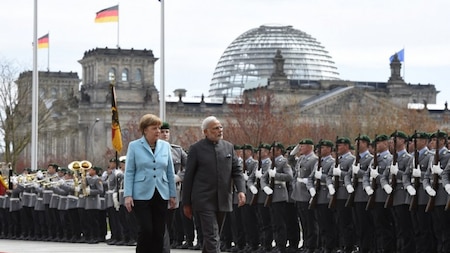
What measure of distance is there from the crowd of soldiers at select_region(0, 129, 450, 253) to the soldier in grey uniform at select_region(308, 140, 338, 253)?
0.7 inches

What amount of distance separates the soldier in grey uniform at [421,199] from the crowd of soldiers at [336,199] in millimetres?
15

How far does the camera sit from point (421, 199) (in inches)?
830

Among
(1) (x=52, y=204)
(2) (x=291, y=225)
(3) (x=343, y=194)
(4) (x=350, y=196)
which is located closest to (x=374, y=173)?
(4) (x=350, y=196)

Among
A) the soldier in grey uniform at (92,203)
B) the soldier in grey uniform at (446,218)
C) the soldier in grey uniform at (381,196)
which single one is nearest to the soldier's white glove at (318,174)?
the soldier in grey uniform at (381,196)

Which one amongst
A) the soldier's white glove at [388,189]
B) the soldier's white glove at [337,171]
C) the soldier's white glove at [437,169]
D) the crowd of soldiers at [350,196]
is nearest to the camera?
the soldier's white glove at [437,169]

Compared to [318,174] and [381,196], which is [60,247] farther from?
[381,196]

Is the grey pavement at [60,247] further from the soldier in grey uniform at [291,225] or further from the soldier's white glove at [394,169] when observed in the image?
the soldier's white glove at [394,169]

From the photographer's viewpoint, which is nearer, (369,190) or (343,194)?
(369,190)

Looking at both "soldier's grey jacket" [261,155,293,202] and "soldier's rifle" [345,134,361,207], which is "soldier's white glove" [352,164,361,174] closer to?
"soldier's rifle" [345,134,361,207]

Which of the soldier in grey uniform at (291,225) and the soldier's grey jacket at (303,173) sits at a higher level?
the soldier's grey jacket at (303,173)

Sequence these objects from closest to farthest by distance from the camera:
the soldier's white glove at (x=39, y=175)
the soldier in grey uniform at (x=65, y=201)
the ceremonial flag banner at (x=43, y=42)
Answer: the soldier in grey uniform at (x=65, y=201) < the soldier's white glove at (x=39, y=175) < the ceremonial flag banner at (x=43, y=42)

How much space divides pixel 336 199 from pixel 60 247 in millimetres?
7868

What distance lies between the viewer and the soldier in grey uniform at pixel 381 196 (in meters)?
21.7

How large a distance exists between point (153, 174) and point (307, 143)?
6.43 metres
